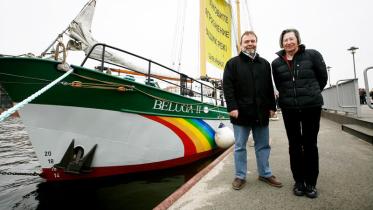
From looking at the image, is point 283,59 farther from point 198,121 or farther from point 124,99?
point 198,121

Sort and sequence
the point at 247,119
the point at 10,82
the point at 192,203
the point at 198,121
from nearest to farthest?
the point at 192,203
the point at 247,119
the point at 10,82
the point at 198,121

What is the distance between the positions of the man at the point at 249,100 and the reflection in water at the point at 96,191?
77.6 inches

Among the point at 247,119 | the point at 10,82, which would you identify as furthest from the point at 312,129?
the point at 10,82

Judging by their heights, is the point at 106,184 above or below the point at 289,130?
below

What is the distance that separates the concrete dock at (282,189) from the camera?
2512mm

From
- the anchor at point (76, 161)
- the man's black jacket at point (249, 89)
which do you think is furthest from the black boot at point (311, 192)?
the anchor at point (76, 161)

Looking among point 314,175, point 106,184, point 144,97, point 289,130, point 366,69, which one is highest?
point 366,69

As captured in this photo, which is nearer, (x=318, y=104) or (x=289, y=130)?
(x=318, y=104)

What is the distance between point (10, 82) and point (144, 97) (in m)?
2.38

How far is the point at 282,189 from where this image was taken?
2943 millimetres

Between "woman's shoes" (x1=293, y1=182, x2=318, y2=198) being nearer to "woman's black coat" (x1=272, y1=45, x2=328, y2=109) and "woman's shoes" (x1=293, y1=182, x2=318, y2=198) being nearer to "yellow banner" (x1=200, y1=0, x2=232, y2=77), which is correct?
"woman's black coat" (x1=272, y1=45, x2=328, y2=109)

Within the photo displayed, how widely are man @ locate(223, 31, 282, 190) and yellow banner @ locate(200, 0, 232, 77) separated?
7.41 meters

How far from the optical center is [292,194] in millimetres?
2764

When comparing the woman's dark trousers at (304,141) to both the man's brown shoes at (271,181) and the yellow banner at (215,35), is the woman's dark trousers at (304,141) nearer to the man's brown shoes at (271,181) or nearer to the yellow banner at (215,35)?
the man's brown shoes at (271,181)
